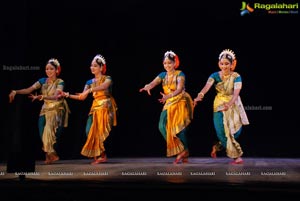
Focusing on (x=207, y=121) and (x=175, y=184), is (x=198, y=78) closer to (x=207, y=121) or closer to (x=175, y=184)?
(x=207, y=121)

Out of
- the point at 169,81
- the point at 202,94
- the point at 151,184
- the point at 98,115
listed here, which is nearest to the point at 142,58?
the point at 169,81

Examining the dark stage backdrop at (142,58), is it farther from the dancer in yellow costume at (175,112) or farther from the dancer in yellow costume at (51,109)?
the dancer in yellow costume at (175,112)

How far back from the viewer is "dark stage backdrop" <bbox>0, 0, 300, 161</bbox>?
8.47 meters

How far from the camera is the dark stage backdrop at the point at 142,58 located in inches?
333

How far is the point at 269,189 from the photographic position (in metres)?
4.70

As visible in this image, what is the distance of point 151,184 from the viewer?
16.6ft

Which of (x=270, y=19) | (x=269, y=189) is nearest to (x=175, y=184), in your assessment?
(x=269, y=189)

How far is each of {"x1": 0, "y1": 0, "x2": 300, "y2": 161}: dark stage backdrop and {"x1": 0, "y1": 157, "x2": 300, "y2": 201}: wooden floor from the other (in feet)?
7.79

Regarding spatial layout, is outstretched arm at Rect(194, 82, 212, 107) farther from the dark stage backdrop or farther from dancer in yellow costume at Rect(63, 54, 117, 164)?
dancer in yellow costume at Rect(63, 54, 117, 164)

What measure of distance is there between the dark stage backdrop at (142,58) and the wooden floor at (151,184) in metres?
2.38

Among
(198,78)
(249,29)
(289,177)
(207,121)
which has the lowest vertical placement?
(289,177)

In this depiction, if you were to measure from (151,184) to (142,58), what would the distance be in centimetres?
421

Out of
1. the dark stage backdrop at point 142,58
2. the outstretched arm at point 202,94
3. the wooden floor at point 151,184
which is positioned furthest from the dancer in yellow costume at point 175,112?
the dark stage backdrop at point 142,58

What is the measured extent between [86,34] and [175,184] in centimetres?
474
